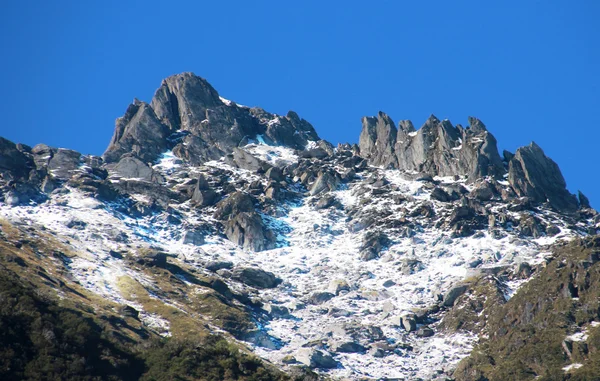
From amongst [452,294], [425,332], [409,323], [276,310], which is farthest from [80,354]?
[452,294]

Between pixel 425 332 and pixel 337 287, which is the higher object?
pixel 337 287

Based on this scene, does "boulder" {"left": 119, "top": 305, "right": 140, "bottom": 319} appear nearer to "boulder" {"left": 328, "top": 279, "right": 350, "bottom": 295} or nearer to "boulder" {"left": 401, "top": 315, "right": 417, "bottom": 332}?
"boulder" {"left": 328, "top": 279, "right": 350, "bottom": 295}

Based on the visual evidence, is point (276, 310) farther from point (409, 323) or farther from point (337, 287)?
point (409, 323)

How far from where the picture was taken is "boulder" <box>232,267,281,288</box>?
193m

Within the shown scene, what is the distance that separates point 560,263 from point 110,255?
93918 mm

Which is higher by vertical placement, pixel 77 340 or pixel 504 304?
pixel 504 304

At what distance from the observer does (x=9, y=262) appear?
161500mm

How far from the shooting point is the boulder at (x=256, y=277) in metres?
193

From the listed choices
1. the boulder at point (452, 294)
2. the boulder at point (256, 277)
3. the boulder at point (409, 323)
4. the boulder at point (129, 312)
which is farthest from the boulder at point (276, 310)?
the boulder at point (452, 294)

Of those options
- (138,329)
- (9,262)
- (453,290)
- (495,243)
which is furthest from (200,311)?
(495,243)

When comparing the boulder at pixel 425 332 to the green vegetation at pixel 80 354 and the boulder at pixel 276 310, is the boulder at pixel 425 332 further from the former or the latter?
the green vegetation at pixel 80 354

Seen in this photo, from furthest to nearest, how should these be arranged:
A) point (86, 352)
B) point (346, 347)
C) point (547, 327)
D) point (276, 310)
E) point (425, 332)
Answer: point (276, 310) → point (425, 332) → point (346, 347) → point (547, 327) → point (86, 352)

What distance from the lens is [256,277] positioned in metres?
194

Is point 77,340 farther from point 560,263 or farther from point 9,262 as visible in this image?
point 560,263
